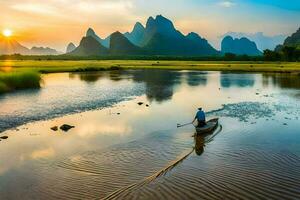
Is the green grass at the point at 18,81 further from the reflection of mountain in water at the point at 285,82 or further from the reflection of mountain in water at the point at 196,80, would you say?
the reflection of mountain in water at the point at 285,82

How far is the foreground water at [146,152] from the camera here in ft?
42.4

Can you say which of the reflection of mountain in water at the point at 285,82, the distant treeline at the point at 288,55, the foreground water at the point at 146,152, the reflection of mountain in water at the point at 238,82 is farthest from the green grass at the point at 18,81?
the distant treeline at the point at 288,55

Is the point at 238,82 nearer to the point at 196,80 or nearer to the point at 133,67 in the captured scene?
the point at 196,80

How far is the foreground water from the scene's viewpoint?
12922 millimetres

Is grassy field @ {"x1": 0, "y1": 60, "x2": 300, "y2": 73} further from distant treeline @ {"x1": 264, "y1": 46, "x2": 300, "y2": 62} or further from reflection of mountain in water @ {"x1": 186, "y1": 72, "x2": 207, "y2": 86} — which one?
reflection of mountain in water @ {"x1": 186, "y1": 72, "x2": 207, "y2": 86}

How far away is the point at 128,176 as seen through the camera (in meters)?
14.3

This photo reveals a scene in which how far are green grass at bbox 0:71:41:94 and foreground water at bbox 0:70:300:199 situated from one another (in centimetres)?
958

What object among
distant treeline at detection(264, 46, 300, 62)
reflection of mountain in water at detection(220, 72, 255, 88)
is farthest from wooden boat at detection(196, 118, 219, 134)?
distant treeline at detection(264, 46, 300, 62)

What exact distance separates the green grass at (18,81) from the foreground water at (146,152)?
958 centimetres

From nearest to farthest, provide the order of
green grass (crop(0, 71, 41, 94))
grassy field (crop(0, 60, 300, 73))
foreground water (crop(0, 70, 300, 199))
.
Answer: foreground water (crop(0, 70, 300, 199)) → green grass (crop(0, 71, 41, 94)) → grassy field (crop(0, 60, 300, 73))

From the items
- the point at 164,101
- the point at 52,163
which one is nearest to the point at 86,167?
the point at 52,163

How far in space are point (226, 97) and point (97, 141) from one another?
23.5 meters

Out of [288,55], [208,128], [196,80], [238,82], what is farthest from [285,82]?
[288,55]

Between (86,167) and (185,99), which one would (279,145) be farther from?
(185,99)
